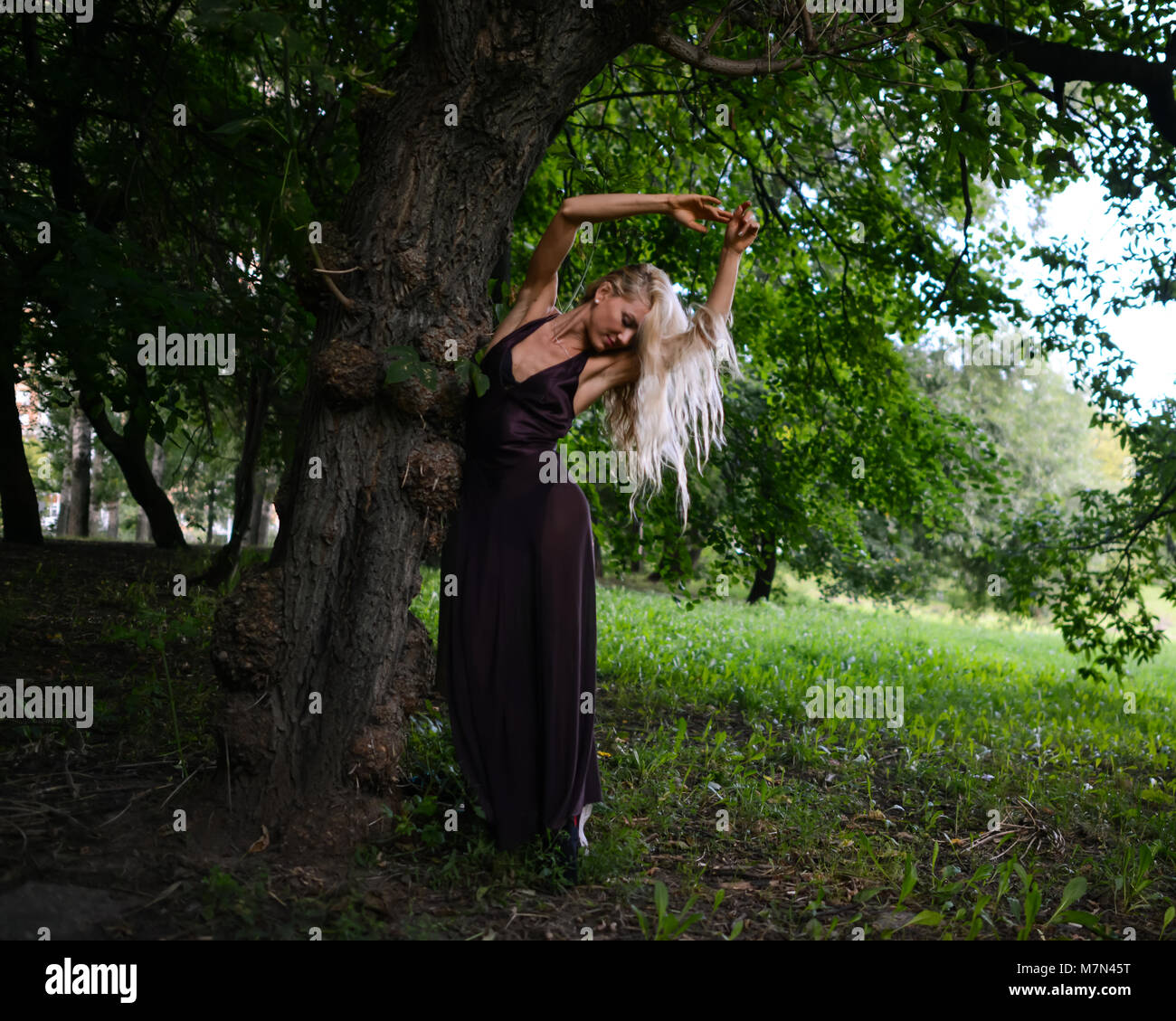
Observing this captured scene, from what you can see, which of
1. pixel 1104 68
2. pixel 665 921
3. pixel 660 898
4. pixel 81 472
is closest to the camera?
pixel 665 921

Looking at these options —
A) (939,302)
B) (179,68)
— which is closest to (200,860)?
(179,68)

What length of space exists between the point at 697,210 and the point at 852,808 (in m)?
3.37

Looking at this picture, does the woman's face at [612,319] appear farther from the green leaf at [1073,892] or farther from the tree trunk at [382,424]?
the green leaf at [1073,892]

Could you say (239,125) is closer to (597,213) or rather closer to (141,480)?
(597,213)

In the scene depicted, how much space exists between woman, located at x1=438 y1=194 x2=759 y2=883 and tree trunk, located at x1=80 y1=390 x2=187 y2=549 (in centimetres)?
647


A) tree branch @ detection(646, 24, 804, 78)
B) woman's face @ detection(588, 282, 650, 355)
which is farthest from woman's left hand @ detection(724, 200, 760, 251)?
tree branch @ detection(646, 24, 804, 78)

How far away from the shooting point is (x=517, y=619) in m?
3.80

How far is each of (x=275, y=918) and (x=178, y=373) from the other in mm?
4232

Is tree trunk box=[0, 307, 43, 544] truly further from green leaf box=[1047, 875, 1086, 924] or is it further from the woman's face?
green leaf box=[1047, 875, 1086, 924]

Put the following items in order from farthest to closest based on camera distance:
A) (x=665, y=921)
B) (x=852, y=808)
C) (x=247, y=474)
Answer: (x=247, y=474), (x=852, y=808), (x=665, y=921)

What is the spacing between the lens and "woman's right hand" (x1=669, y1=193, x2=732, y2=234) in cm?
361

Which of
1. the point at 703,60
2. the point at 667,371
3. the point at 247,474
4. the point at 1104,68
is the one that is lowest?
the point at 247,474

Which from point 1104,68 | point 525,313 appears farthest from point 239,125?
point 1104,68
